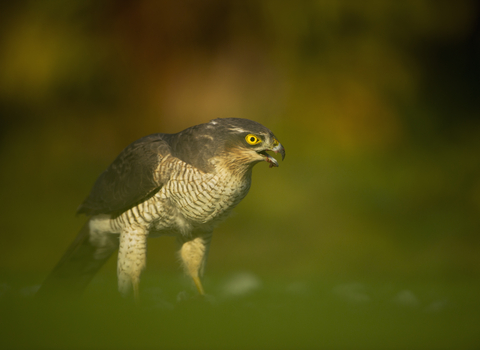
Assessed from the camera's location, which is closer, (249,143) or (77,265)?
(249,143)

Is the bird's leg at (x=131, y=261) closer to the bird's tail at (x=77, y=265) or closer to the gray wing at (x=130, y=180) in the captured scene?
the gray wing at (x=130, y=180)

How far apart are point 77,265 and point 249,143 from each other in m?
1.18

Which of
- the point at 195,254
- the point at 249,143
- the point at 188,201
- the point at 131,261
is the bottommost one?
the point at 131,261

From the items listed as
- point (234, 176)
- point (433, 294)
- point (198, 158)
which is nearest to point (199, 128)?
point (198, 158)

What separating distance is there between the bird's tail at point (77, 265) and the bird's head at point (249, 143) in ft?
2.74

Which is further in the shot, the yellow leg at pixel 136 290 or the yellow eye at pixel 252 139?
the yellow leg at pixel 136 290

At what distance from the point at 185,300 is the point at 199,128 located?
2.50ft

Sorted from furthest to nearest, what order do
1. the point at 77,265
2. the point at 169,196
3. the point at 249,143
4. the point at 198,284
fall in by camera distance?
the point at 77,265 < the point at 198,284 < the point at 169,196 < the point at 249,143

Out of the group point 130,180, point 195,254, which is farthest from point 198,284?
point 130,180

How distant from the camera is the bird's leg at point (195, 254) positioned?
6.88 feet

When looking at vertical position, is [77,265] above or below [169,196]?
below

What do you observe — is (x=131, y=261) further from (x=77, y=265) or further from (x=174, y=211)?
(x=77, y=265)

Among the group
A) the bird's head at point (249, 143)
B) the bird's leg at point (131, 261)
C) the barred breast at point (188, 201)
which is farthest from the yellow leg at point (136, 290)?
the bird's head at point (249, 143)

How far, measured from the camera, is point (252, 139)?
1.68 m
